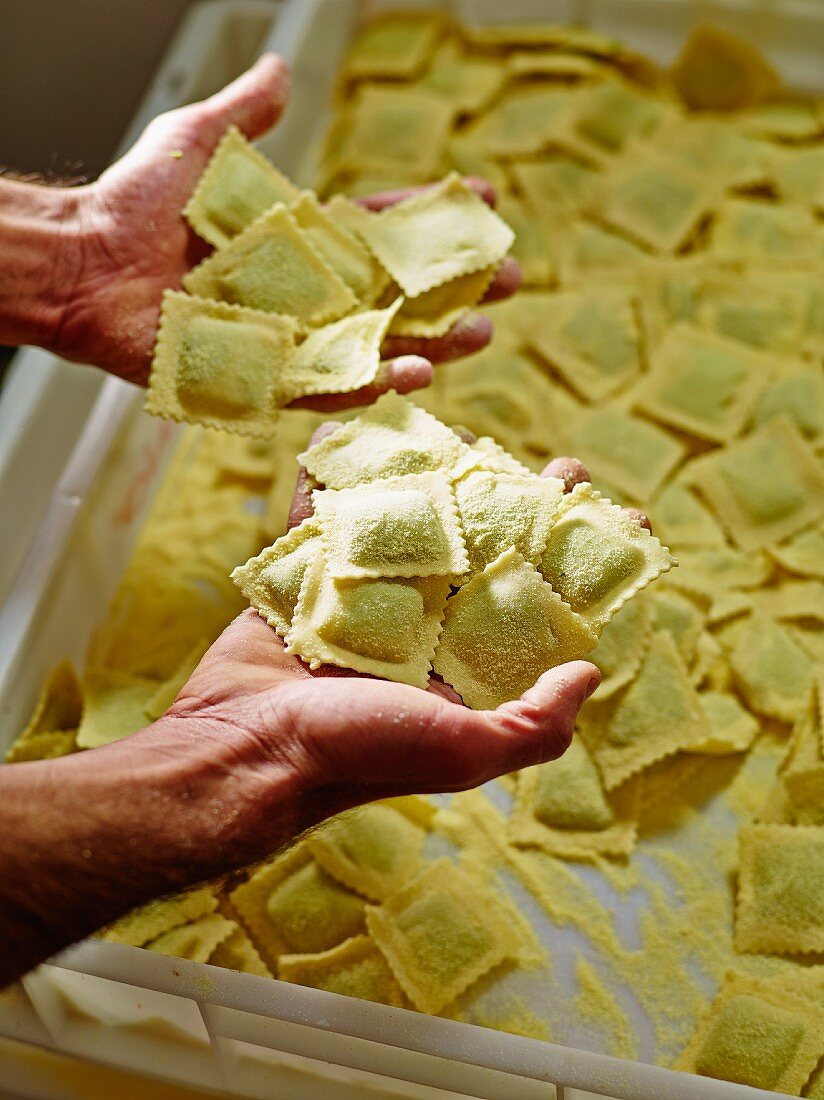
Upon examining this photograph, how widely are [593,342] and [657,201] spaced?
0.37 m

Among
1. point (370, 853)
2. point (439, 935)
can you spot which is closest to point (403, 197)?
point (370, 853)

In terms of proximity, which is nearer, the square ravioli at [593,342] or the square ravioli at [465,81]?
the square ravioli at [593,342]

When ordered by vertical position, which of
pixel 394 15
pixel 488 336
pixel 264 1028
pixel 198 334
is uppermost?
pixel 394 15

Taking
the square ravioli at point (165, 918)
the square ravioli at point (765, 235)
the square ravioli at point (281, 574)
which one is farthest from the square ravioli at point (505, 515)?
the square ravioli at point (765, 235)

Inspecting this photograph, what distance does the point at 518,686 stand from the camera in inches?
48.3

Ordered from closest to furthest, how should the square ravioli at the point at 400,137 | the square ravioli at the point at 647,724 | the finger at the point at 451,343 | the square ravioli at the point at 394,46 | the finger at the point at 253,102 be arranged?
1. the square ravioli at the point at 647,724
2. the finger at the point at 451,343
3. the finger at the point at 253,102
4. the square ravioli at the point at 400,137
5. the square ravioli at the point at 394,46

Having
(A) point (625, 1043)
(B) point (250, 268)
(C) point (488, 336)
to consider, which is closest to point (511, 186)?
(C) point (488, 336)

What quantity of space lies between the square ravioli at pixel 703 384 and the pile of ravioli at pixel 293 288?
1.28 ft

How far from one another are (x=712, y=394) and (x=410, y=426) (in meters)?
0.65

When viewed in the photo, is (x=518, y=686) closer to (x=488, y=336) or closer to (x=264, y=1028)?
(x=264, y=1028)

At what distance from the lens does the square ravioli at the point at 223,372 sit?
149cm

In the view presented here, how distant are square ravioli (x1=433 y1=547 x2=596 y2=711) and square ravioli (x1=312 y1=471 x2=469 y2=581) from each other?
0.05 m

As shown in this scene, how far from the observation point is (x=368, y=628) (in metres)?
1.21

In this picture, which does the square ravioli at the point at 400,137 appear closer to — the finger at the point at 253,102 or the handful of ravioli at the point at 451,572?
the finger at the point at 253,102
